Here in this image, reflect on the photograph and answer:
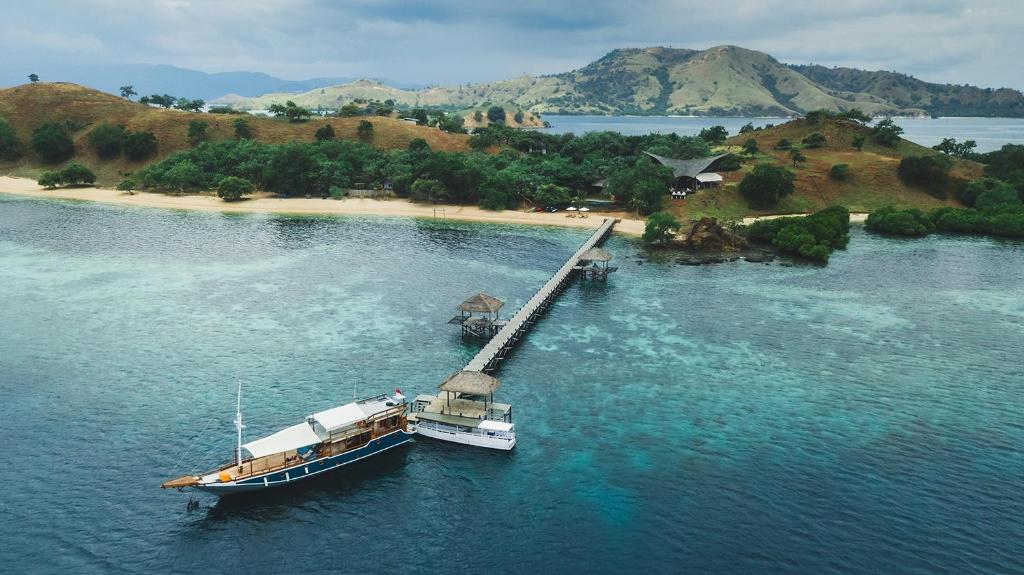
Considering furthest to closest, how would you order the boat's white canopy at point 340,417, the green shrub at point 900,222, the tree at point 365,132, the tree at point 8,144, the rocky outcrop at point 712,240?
the tree at point 365,132, the tree at point 8,144, the green shrub at point 900,222, the rocky outcrop at point 712,240, the boat's white canopy at point 340,417

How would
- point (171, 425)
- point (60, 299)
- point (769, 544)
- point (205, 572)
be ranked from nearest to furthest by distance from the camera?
point (205, 572)
point (769, 544)
point (171, 425)
point (60, 299)

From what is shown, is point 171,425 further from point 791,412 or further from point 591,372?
point 791,412

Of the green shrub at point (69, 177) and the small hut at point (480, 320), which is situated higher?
the green shrub at point (69, 177)

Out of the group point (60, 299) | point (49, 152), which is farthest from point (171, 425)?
point (49, 152)

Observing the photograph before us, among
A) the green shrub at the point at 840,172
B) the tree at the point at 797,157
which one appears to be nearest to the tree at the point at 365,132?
the tree at the point at 797,157

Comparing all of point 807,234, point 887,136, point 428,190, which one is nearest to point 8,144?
point 428,190

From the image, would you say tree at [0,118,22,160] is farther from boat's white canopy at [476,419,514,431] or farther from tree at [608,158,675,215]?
boat's white canopy at [476,419,514,431]

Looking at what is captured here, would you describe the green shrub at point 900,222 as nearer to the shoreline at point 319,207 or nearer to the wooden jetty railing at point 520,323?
the shoreline at point 319,207
